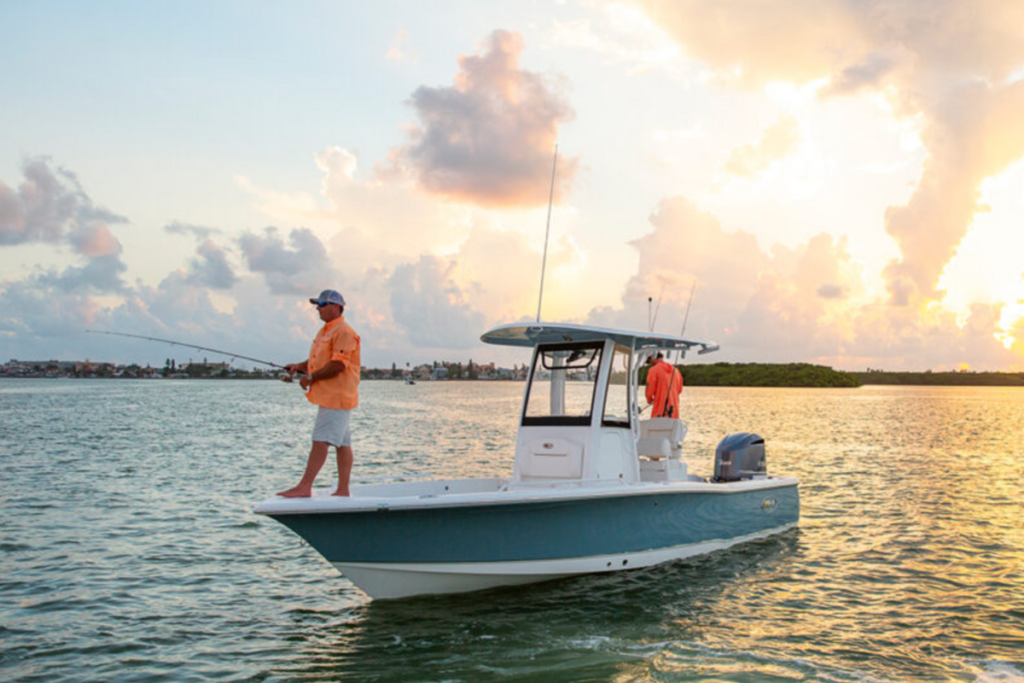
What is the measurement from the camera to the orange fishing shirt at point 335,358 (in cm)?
713

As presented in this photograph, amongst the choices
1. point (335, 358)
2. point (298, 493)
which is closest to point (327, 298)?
point (335, 358)

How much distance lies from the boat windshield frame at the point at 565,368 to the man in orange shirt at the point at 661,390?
218cm

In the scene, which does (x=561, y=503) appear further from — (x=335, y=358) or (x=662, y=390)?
(x=662, y=390)

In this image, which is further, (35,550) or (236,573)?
(35,550)

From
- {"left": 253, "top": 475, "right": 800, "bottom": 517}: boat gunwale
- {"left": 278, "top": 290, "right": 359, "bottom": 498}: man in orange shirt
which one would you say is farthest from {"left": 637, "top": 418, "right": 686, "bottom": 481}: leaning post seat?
{"left": 278, "top": 290, "right": 359, "bottom": 498}: man in orange shirt

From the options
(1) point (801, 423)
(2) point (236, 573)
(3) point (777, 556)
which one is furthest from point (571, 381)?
(1) point (801, 423)

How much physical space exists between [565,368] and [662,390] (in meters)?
2.55

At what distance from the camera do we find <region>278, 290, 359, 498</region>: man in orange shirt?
7105mm

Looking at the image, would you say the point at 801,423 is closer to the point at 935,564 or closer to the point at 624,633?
the point at 935,564

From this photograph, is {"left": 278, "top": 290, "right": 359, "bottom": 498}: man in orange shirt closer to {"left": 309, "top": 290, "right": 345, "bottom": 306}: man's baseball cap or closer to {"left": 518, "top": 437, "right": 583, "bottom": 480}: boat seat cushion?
{"left": 309, "top": 290, "right": 345, "bottom": 306}: man's baseball cap

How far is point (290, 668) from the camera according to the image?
6.42 meters

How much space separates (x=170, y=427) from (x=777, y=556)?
32.8 m

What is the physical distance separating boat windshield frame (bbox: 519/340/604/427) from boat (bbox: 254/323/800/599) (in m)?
0.01

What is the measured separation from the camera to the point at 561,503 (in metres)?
7.97
